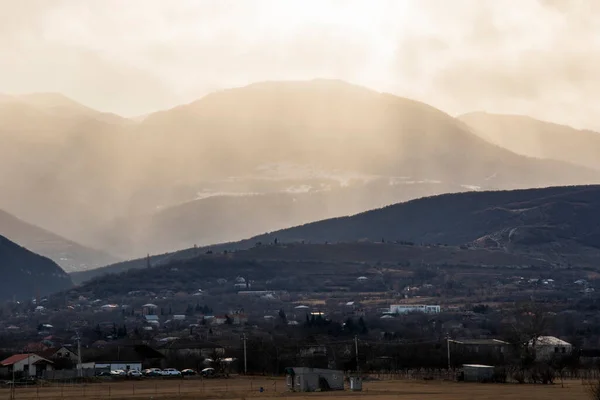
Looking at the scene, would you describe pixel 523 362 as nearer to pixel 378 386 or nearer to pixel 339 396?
pixel 378 386

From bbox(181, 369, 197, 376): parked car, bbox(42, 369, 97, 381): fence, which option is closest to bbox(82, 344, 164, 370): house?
bbox(42, 369, 97, 381): fence

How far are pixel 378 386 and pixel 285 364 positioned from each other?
31.3 meters

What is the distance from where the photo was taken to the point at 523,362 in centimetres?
12156

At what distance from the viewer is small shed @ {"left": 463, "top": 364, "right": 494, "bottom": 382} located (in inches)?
4141

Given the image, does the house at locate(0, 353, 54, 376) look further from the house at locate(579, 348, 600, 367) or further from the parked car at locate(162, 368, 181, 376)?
the house at locate(579, 348, 600, 367)

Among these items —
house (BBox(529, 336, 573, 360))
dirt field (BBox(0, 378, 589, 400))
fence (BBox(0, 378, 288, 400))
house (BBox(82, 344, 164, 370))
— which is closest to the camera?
dirt field (BBox(0, 378, 589, 400))

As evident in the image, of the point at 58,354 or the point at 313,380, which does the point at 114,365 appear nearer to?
the point at 58,354

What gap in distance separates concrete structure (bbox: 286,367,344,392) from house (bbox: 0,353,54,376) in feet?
122

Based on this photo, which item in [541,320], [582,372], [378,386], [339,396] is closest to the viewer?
[339,396]

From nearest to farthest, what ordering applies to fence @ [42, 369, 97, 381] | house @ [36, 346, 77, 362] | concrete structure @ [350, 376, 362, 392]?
1. concrete structure @ [350, 376, 362, 392]
2. fence @ [42, 369, 97, 381]
3. house @ [36, 346, 77, 362]

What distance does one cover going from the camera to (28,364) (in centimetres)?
13038

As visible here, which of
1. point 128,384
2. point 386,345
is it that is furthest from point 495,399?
point 386,345

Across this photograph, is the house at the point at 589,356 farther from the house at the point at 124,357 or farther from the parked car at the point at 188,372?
the house at the point at 124,357

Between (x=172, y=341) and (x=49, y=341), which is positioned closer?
(x=172, y=341)
